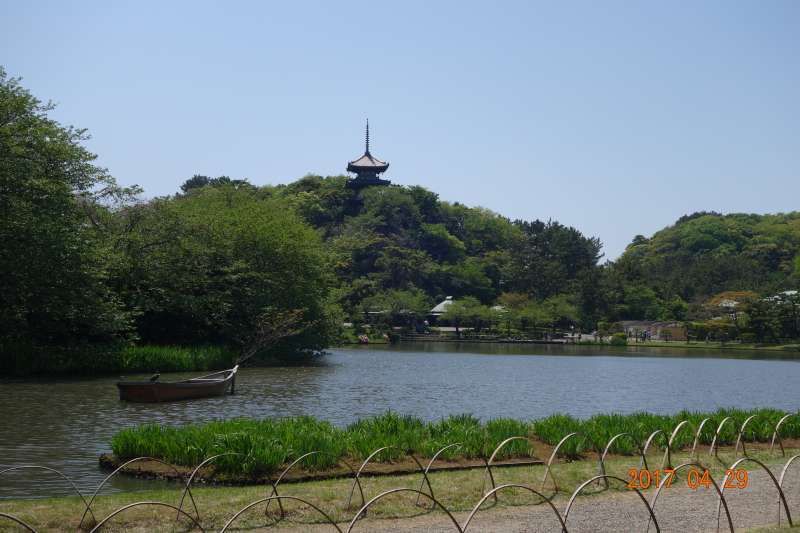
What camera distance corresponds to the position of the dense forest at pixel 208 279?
102 feet

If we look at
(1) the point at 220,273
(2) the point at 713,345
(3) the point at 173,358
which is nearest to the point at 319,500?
(3) the point at 173,358

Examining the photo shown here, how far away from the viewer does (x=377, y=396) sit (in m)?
31.1

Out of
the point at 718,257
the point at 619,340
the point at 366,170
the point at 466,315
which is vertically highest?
the point at 366,170

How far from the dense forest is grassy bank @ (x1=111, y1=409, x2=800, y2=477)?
18.3 meters

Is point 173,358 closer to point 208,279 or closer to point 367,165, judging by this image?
point 208,279

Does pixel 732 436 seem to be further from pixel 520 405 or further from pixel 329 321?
pixel 329 321

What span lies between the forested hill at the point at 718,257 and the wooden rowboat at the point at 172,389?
7098cm

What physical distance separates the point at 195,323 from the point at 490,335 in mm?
51183

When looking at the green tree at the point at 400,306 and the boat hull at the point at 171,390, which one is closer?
the boat hull at the point at 171,390

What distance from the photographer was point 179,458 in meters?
14.1

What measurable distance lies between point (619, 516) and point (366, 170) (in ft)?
354

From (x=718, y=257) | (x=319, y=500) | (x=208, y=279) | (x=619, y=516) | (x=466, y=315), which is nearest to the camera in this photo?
(x=619, y=516)

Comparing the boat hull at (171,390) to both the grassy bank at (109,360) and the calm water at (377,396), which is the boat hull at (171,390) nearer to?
the calm water at (377,396)
